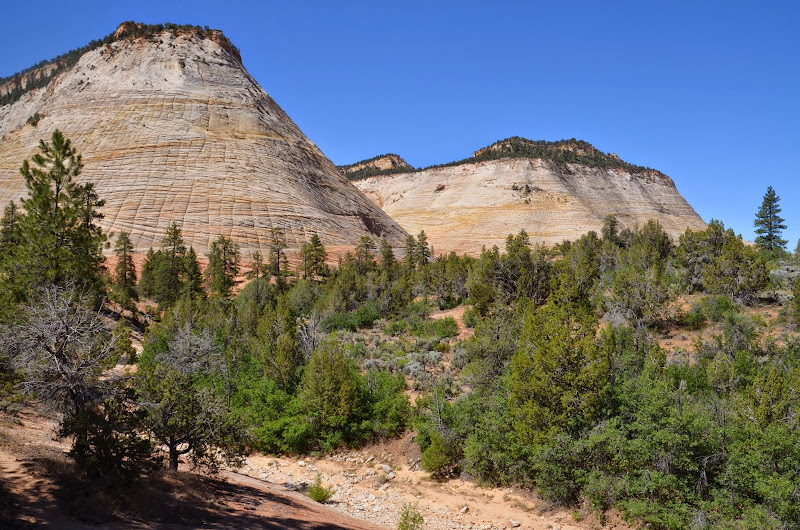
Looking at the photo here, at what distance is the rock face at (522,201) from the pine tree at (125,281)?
4451 cm

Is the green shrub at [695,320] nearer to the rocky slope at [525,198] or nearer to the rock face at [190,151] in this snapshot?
the rock face at [190,151]

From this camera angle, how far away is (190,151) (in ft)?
188

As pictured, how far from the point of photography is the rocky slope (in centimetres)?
7675

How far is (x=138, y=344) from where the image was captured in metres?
29.5

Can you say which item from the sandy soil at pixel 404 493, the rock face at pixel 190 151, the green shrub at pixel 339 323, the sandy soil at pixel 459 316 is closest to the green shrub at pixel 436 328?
the sandy soil at pixel 459 316

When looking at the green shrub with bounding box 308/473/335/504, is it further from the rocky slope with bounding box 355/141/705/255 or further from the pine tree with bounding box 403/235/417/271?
the rocky slope with bounding box 355/141/705/255

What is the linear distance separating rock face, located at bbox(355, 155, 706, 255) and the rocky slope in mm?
164

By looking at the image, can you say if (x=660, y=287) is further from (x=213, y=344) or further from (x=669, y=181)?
(x=669, y=181)

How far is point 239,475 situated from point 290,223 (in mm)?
42469

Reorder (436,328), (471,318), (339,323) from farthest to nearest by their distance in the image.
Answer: (339,323) < (471,318) < (436,328)

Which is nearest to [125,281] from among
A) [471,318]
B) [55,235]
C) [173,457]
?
[55,235]

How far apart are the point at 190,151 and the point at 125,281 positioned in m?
25.4

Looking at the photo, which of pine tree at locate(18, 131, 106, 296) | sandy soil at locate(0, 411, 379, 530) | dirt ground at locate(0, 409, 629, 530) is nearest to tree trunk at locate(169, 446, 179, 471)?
dirt ground at locate(0, 409, 629, 530)

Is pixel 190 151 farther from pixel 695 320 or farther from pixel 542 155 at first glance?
pixel 542 155
